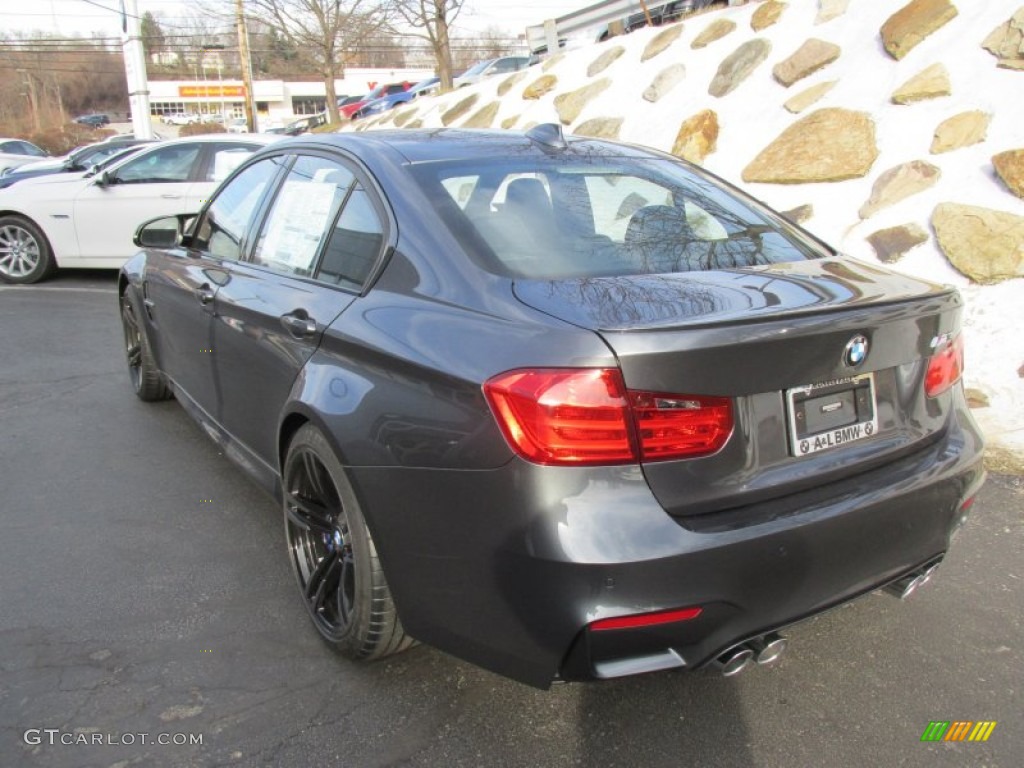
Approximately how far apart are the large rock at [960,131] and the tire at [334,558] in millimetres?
5474

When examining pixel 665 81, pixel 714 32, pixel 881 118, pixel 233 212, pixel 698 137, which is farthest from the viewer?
pixel 714 32

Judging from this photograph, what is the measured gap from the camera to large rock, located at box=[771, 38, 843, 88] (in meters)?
7.76

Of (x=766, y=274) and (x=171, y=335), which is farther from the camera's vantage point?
(x=171, y=335)

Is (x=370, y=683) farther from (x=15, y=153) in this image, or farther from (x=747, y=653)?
(x=15, y=153)

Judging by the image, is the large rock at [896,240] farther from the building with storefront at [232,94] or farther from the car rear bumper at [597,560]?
the building with storefront at [232,94]

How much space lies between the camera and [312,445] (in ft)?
8.50

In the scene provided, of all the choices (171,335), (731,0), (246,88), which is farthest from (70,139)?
(171,335)

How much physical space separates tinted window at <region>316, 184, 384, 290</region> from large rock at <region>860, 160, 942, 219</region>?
4509 mm

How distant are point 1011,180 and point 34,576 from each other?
597 centimetres

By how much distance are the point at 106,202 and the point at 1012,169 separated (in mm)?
8474

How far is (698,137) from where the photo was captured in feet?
26.2

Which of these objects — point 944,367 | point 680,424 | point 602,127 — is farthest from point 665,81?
point 680,424

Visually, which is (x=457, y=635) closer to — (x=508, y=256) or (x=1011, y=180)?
(x=508, y=256)

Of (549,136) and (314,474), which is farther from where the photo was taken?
(549,136)
